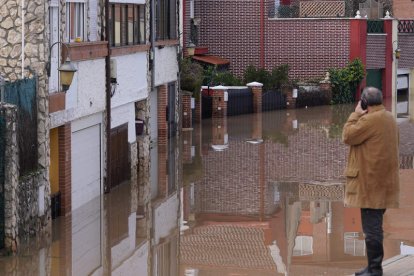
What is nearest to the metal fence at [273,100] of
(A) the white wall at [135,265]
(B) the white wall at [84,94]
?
(B) the white wall at [84,94]

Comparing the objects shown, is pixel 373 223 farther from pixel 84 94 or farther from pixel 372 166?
pixel 84 94

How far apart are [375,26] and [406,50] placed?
4.52 meters

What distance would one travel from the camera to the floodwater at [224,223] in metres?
14.8

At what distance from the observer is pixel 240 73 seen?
49.2m

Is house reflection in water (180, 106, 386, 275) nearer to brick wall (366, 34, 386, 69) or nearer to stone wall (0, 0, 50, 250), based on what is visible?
stone wall (0, 0, 50, 250)

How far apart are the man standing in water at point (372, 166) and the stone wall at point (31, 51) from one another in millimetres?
7288

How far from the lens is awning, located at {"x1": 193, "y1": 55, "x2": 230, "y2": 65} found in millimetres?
46006

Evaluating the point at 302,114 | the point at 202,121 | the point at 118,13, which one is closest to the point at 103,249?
the point at 118,13

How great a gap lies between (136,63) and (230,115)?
17348mm

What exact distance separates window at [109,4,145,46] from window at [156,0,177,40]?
335 cm

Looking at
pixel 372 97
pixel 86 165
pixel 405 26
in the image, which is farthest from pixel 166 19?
pixel 405 26

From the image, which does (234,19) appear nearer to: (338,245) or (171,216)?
(171,216)

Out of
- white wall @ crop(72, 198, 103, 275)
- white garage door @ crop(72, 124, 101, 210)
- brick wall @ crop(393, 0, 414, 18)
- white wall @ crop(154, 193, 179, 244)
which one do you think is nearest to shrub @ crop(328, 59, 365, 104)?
brick wall @ crop(393, 0, 414, 18)

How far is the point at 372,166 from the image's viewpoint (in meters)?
10.4
